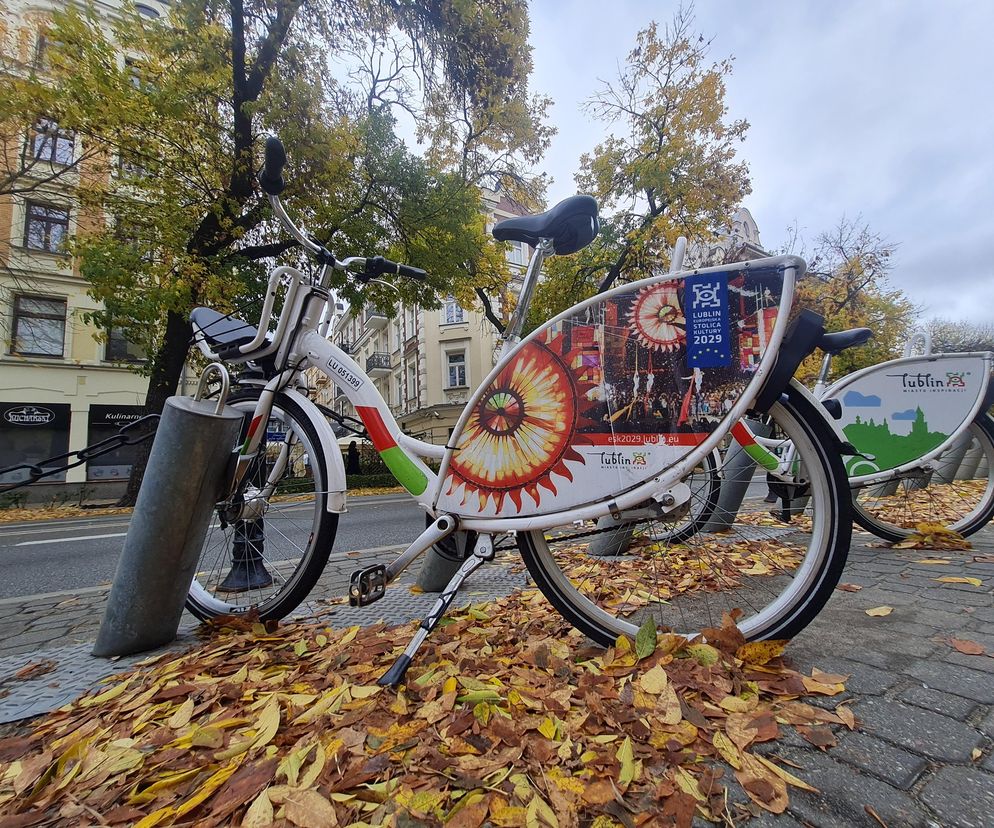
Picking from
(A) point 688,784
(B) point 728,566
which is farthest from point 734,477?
(A) point 688,784

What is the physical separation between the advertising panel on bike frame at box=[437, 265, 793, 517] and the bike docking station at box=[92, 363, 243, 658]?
3.34 feet

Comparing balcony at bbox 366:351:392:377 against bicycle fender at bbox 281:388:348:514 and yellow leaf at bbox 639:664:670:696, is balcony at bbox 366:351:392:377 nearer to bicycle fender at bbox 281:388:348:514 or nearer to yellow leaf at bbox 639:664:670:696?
bicycle fender at bbox 281:388:348:514

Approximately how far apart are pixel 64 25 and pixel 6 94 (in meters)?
1.51

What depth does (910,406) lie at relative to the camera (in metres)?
3.30

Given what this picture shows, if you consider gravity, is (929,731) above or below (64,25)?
below

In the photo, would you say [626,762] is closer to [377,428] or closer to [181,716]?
[181,716]

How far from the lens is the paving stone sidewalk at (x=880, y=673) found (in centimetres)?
92

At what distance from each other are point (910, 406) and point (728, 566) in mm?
2162

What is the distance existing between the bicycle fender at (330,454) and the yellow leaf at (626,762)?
4.08 feet

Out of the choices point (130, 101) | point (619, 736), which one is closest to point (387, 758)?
point (619, 736)

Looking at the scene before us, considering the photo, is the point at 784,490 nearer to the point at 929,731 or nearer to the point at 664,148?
the point at 929,731

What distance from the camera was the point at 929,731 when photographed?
44.2 inches

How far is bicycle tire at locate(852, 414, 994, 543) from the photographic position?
127 inches

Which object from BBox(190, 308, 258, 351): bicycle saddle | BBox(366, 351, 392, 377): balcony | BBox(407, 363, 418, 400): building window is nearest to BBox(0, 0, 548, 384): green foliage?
BBox(190, 308, 258, 351): bicycle saddle
